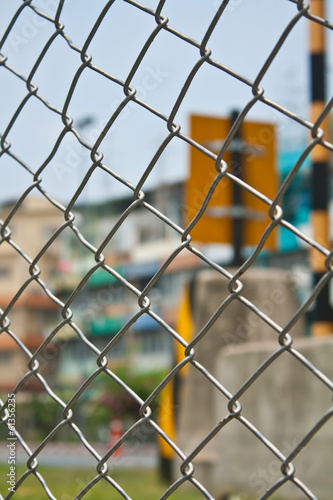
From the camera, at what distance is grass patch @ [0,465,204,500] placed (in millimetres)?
4020

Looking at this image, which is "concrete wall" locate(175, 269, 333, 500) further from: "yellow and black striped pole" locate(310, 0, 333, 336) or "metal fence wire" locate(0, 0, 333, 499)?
"metal fence wire" locate(0, 0, 333, 499)

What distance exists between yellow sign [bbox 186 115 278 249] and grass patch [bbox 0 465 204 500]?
5.01 ft

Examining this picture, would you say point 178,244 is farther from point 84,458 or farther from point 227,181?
point 84,458

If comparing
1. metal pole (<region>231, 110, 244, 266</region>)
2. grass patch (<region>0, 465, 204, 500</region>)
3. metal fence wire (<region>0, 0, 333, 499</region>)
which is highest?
metal pole (<region>231, 110, 244, 266</region>)

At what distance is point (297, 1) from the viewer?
73 cm

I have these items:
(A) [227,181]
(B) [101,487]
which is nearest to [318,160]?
(A) [227,181]

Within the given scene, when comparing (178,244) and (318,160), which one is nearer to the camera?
(178,244)

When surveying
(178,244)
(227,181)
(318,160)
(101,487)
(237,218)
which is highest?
(318,160)

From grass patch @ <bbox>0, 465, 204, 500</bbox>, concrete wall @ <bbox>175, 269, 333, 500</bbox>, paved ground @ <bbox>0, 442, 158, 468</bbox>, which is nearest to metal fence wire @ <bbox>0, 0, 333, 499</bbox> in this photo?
paved ground @ <bbox>0, 442, 158, 468</bbox>

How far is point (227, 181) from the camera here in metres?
3.99

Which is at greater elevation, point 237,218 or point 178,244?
point 237,218

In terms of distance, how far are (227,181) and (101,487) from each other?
226cm

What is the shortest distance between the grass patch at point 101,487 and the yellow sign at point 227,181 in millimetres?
1528

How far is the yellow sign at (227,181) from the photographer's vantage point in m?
3.83
